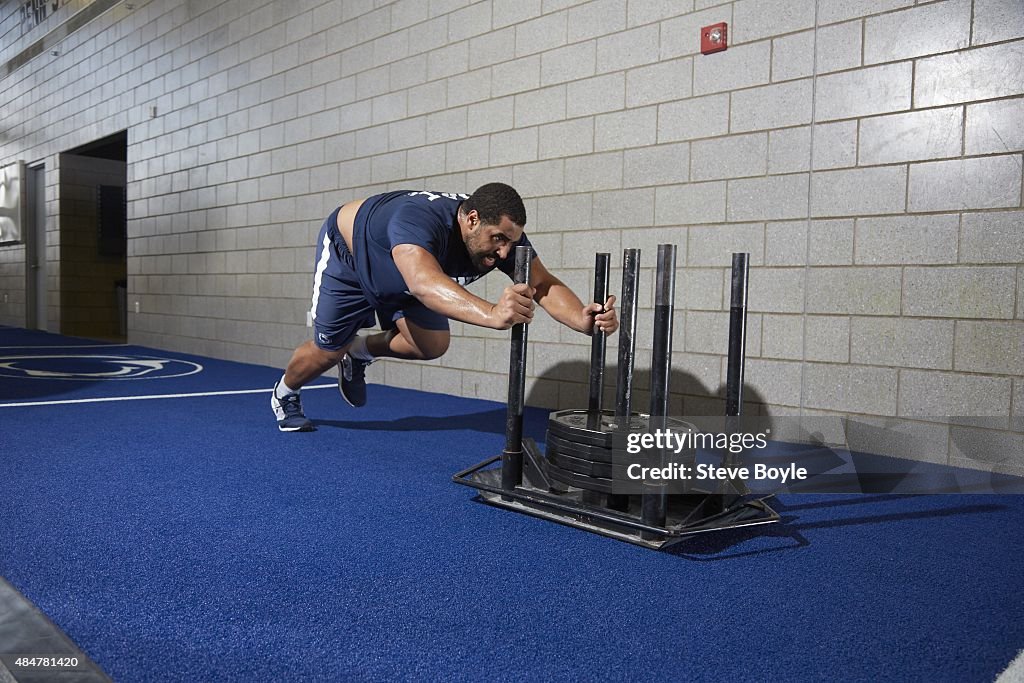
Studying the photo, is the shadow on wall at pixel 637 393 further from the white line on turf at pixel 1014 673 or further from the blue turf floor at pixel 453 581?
the white line on turf at pixel 1014 673

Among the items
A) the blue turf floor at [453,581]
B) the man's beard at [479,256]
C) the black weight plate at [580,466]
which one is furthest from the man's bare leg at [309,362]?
the black weight plate at [580,466]

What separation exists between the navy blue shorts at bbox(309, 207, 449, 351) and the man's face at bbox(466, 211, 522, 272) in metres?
0.55

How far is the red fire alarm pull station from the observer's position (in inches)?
135

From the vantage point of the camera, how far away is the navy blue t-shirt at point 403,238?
94.3 inches

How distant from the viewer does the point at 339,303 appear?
10.0 feet

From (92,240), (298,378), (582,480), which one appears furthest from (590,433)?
(92,240)

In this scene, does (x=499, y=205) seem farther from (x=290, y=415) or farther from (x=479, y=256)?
(x=290, y=415)

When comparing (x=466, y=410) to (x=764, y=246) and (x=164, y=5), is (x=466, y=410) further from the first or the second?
(x=164, y=5)

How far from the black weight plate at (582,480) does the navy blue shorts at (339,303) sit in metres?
1.09

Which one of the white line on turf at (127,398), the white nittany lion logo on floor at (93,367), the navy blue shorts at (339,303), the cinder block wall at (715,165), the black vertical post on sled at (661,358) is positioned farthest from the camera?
the white nittany lion logo on floor at (93,367)

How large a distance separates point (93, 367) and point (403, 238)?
477cm

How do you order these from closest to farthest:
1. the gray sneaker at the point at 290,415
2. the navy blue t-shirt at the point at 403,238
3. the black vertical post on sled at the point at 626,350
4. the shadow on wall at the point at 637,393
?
the black vertical post on sled at the point at 626,350, the navy blue t-shirt at the point at 403,238, the gray sneaker at the point at 290,415, the shadow on wall at the point at 637,393

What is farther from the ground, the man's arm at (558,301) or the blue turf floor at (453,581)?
the man's arm at (558,301)

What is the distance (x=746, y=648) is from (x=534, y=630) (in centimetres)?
39
